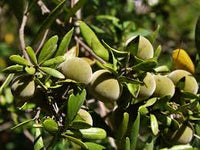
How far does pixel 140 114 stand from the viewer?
99 cm

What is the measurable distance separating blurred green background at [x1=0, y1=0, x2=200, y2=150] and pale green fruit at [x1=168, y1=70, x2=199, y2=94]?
13 centimetres

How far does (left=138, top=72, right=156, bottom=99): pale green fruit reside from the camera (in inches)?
37.4

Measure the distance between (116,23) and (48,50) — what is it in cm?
52

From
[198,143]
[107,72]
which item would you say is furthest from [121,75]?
[198,143]

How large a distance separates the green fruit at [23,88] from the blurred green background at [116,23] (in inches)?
9.8

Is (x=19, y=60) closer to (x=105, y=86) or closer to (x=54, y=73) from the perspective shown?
(x=54, y=73)

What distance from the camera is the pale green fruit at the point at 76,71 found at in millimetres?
934

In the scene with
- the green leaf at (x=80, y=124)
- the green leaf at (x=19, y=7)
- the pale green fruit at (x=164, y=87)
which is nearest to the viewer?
the green leaf at (x=80, y=124)

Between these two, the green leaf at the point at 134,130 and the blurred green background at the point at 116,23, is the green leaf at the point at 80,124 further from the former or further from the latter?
the blurred green background at the point at 116,23

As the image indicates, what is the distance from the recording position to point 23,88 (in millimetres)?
911

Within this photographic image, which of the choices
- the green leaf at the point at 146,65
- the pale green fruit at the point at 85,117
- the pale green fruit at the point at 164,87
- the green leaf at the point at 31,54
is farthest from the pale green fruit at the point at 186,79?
the green leaf at the point at 31,54

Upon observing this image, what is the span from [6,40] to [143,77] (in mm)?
2022

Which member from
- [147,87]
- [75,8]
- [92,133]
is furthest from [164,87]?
[75,8]

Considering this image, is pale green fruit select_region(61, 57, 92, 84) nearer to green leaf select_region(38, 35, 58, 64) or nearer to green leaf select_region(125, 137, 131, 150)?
green leaf select_region(38, 35, 58, 64)
